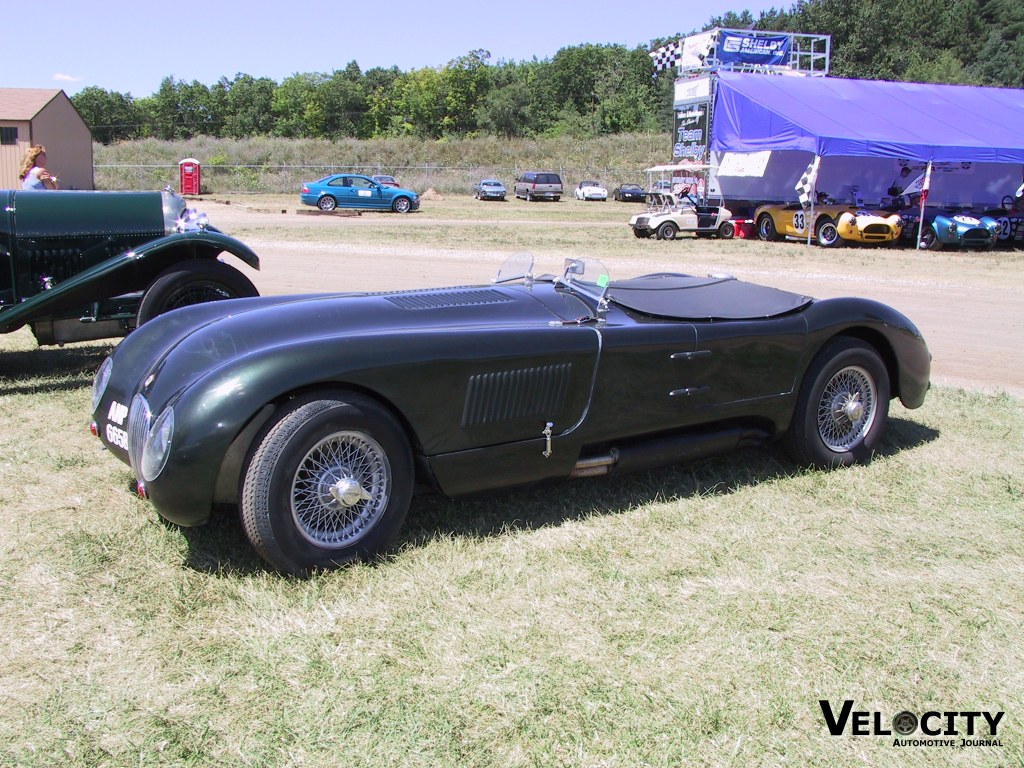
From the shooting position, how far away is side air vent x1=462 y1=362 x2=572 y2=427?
3416mm

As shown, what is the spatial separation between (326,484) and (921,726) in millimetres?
2131

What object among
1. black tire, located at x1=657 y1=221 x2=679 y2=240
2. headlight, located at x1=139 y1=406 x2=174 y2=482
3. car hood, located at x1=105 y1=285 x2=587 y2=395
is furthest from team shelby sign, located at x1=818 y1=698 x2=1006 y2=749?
black tire, located at x1=657 y1=221 x2=679 y2=240

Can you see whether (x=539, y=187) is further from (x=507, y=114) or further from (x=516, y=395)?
(x=516, y=395)

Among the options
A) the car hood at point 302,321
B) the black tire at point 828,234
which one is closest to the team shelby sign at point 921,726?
the car hood at point 302,321

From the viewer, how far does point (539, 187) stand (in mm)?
42281

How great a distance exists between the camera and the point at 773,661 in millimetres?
2746

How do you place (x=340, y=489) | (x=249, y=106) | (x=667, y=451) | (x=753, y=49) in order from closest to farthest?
1. (x=340, y=489)
2. (x=667, y=451)
3. (x=753, y=49)
4. (x=249, y=106)

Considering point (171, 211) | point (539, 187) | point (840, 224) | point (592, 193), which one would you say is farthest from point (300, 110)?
point (171, 211)

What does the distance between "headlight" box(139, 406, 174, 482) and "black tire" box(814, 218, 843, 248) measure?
19.6 metres

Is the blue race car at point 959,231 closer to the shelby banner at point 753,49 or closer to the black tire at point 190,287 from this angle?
the shelby banner at point 753,49

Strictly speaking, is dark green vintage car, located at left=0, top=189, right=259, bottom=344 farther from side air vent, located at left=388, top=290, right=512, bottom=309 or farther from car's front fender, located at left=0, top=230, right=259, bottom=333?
side air vent, located at left=388, top=290, right=512, bottom=309

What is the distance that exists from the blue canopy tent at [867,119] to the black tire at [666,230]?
10.7 feet

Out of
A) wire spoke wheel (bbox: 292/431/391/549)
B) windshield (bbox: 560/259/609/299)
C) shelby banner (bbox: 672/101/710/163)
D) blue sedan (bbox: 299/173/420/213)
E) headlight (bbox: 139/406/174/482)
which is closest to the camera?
headlight (bbox: 139/406/174/482)

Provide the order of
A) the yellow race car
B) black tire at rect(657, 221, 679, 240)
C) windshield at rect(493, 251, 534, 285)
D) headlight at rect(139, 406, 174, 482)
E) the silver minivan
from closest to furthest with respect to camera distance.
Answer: headlight at rect(139, 406, 174, 482) < windshield at rect(493, 251, 534, 285) < the yellow race car < black tire at rect(657, 221, 679, 240) < the silver minivan
